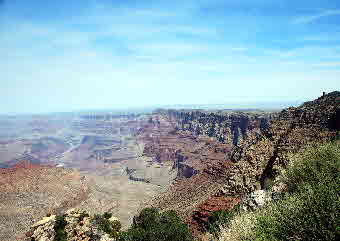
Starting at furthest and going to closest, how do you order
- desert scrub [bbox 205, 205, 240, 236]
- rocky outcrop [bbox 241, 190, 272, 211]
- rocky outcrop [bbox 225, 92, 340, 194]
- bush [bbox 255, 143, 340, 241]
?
1. rocky outcrop [bbox 225, 92, 340, 194]
2. rocky outcrop [bbox 241, 190, 272, 211]
3. desert scrub [bbox 205, 205, 240, 236]
4. bush [bbox 255, 143, 340, 241]

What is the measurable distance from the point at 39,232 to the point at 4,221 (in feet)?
121

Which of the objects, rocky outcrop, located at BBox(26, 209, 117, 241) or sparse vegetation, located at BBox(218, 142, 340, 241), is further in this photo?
rocky outcrop, located at BBox(26, 209, 117, 241)

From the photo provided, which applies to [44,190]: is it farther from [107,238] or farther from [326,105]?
[326,105]

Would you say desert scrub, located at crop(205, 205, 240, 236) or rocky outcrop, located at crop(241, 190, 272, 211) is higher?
rocky outcrop, located at crop(241, 190, 272, 211)

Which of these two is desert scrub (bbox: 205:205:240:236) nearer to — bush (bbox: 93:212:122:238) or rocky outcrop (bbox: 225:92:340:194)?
rocky outcrop (bbox: 225:92:340:194)

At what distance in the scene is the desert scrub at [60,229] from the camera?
46.5 m

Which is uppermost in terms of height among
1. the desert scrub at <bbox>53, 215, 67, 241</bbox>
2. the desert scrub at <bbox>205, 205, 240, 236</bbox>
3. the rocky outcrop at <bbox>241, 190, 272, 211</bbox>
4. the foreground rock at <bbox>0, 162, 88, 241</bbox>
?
the rocky outcrop at <bbox>241, 190, 272, 211</bbox>

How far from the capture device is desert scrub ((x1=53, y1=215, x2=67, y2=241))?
46469mm

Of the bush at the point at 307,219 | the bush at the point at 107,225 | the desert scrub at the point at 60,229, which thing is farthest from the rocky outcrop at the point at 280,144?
the bush at the point at 307,219

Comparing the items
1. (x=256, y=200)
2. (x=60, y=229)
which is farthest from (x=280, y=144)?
(x=60, y=229)

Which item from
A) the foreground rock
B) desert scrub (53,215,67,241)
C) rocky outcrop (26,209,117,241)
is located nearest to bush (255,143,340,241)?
rocky outcrop (26,209,117,241)

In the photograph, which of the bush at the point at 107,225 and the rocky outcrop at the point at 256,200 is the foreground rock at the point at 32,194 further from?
the rocky outcrop at the point at 256,200

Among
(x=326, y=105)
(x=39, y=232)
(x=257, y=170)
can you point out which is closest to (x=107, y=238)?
(x=39, y=232)

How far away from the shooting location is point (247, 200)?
36531 millimetres
